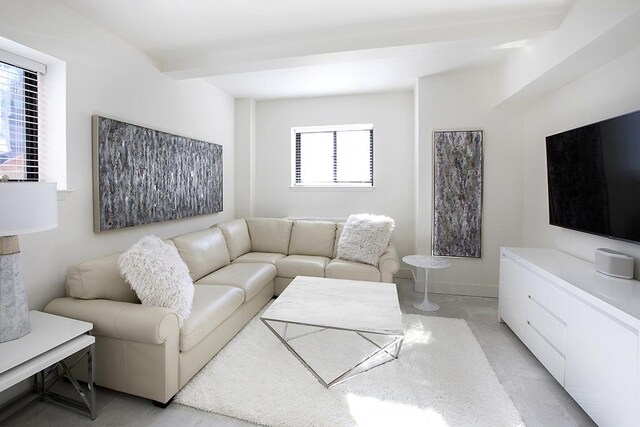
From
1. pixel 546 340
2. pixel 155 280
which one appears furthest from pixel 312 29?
pixel 546 340

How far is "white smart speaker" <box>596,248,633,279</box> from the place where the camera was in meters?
1.92

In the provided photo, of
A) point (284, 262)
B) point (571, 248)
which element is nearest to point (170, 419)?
point (284, 262)

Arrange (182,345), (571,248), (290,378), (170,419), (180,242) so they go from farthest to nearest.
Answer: (180,242) < (571,248) < (290,378) < (182,345) < (170,419)

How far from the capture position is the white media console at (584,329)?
1.44m

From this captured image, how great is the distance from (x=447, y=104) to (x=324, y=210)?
6.73 ft

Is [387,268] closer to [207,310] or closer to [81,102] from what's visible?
[207,310]

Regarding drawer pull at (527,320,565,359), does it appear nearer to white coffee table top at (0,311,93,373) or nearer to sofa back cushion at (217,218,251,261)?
white coffee table top at (0,311,93,373)

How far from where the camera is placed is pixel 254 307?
3.05m

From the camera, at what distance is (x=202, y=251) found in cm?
311

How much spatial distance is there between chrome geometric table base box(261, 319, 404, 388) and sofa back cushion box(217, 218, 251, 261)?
118cm

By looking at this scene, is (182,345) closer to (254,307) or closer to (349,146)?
(254,307)

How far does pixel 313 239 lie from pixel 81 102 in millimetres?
2614

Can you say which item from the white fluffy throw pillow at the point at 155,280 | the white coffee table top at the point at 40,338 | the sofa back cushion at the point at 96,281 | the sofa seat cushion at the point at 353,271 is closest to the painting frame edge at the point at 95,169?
the sofa back cushion at the point at 96,281

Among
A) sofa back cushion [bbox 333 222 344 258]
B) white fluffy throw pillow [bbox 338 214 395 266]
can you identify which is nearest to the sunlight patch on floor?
white fluffy throw pillow [bbox 338 214 395 266]
